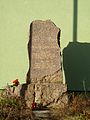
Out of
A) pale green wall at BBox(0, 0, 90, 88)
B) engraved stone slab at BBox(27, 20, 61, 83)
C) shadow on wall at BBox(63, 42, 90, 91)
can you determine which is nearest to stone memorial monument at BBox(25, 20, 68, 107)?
engraved stone slab at BBox(27, 20, 61, 83)

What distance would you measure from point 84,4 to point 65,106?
13.5 ft

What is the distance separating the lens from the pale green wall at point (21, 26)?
38.4 ft

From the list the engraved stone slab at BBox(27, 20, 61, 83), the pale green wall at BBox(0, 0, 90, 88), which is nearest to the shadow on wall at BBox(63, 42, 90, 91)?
the pale green wall at BBox(0, 0, 90, 88)

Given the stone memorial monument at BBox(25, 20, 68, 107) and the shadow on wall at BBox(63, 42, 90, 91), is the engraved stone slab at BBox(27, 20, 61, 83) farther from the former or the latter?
the shadow on wall at BBox(63, 42, 90, 91)

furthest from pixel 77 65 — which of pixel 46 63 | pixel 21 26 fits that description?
pixel 46 63

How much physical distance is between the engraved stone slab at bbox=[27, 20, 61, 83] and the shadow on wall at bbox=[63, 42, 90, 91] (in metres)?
2.09

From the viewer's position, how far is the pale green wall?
11695 millimetres

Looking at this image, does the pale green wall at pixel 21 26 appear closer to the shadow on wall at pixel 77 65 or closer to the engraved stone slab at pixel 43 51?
the shadow on wall at pixel 77 65

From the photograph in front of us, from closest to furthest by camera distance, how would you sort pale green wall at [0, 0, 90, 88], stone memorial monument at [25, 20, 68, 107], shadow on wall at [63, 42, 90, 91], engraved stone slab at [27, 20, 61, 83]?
stone memorial monument at [25, 20, 68, 107] < engraved stone slab at [27, 20, 61, 83] < pale green wall at [0, 0, 90, 88] < shadow on wall at [63, 42, 90, 91]

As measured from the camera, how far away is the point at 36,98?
375 inches

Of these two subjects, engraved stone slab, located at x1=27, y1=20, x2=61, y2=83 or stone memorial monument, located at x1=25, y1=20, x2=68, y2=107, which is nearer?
stone memorial monument, located at x1=25, y1=20, x2=68, y2=107

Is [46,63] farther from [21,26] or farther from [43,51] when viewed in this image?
[21,26]

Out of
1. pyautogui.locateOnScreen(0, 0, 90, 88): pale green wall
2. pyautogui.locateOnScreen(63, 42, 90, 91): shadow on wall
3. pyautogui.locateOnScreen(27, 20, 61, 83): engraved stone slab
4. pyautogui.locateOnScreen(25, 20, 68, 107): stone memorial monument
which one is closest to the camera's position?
pyautogui.locateOnScreen(25, 20, 68, 107): stone memorial monument

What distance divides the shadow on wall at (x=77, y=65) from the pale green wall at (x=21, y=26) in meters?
0.24
